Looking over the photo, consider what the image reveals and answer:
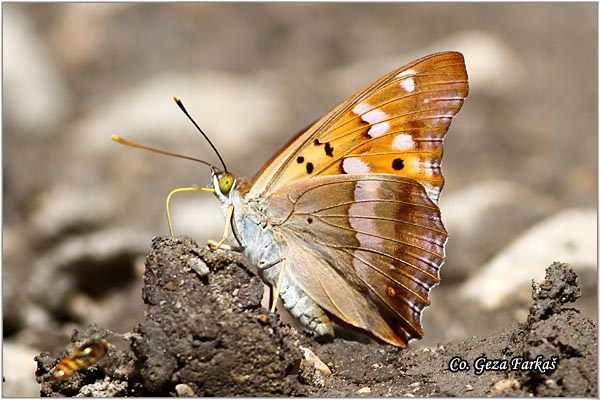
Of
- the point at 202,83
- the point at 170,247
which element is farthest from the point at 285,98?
the point at 170,247

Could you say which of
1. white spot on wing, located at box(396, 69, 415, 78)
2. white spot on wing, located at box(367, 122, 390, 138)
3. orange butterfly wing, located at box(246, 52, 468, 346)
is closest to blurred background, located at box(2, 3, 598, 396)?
orange butterfly wing, located at box(246, 52, 468, 346)

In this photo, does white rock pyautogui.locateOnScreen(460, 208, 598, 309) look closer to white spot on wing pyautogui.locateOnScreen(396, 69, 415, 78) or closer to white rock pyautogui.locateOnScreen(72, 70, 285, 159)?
white spot on wing pyautogui.locateOnScreen(396, 69, 415, 78)

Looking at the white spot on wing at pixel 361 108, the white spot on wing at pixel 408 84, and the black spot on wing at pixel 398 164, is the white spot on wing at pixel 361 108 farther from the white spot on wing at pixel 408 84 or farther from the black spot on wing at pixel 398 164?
the black spot on wing at pixel 398 164

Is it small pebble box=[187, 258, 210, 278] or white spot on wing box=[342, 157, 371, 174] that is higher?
white spot on wing box=[342, 157, 371, 174]

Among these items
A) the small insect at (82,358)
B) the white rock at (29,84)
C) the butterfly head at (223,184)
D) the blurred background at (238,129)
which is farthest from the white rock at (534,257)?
the white rock at (29,84)

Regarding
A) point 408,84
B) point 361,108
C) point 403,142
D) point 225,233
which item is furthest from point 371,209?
point 225,233

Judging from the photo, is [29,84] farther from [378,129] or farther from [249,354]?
[249,354]
